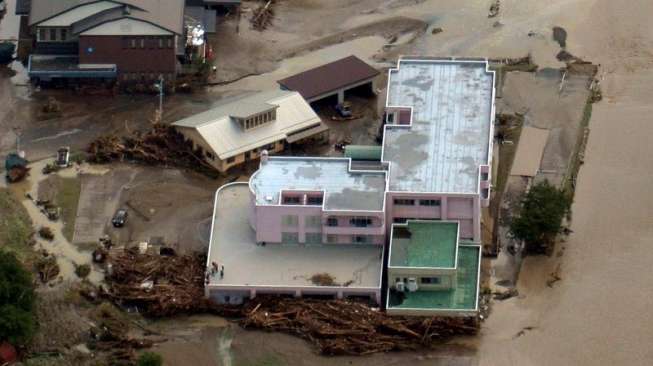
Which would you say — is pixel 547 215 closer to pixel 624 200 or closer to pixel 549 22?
pixel 624 200

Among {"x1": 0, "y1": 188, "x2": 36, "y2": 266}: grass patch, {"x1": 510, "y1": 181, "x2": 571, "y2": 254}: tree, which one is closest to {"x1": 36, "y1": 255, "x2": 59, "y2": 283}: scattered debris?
{"x1": 0, "y1": 188, "x2": 36, "y2": 266}: grass patch

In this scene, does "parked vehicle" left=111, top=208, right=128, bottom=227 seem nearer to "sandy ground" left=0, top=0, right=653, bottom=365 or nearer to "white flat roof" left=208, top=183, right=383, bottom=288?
"white flat roof" left=208, top=183, right=383, bottom=288

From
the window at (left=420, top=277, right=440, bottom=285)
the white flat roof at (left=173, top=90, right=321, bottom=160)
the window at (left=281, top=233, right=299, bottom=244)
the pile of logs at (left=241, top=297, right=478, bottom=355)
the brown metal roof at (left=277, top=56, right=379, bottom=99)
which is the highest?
the brown metal roof at (left=277, top=56, right=379, bottom=99)

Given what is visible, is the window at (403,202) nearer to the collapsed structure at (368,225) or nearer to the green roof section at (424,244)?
the collapsed structure at (368,225)

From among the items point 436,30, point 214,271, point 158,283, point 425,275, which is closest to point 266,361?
point 214,271

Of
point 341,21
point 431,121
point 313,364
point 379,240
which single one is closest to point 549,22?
point 341,21

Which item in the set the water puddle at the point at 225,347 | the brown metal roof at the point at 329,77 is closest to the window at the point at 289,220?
the water puddle at the point at 225,347
